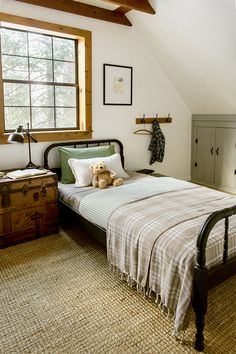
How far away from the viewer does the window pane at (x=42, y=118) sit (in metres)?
3.45

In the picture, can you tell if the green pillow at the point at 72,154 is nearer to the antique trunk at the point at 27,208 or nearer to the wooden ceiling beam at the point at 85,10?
the antique trunk at the point at 27,208

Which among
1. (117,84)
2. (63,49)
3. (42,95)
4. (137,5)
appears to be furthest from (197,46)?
(42,95)

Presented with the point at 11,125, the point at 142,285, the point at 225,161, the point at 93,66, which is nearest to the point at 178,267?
the point at 142,285

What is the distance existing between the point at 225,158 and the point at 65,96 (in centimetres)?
264

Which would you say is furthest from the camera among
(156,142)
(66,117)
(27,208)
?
(156,142)

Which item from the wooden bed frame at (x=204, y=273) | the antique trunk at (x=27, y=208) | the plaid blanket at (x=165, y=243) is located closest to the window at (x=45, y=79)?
the antique trunk at (x=27, y=208)

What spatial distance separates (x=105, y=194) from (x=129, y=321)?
3.94 ft

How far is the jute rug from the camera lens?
62.4 inches

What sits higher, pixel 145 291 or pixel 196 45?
pixel 196 45

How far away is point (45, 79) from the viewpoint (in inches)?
136

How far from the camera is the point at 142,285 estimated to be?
1.93m

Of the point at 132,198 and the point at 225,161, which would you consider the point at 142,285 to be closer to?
the point at 132,198

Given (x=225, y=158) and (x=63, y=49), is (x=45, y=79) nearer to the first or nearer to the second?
(x=63, y=49)

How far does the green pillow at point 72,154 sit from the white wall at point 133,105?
32 cm
